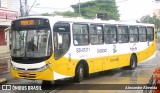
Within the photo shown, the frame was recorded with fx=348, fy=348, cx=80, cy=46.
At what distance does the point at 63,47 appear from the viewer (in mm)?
13523

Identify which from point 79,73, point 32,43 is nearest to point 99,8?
point 79,73

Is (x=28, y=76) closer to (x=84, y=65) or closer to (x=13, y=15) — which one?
(x=84, y=65)

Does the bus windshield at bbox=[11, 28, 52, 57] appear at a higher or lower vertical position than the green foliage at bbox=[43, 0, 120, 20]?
lower

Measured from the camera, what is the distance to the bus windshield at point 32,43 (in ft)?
41.5

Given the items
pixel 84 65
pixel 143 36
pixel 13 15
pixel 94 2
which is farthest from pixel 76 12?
pixel 84 65

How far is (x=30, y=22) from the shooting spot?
1312 cm

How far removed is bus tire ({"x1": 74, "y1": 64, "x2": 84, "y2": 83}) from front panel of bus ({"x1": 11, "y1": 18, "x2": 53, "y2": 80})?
203cm

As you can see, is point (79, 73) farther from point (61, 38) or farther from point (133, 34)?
point (133, 34)

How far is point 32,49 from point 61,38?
131 centimetres

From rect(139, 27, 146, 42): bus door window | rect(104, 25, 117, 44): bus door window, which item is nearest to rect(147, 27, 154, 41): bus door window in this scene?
rect(139, 27, 146, 42): bus door window

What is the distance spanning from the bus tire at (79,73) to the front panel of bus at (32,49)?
2027 mm

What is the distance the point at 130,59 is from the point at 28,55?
843 cm

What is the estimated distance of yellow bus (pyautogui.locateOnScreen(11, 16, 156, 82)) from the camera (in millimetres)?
12688

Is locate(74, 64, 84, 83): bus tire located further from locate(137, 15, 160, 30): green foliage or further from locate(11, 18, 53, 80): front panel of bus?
locate(137, 15, 160, 30): green foliage
